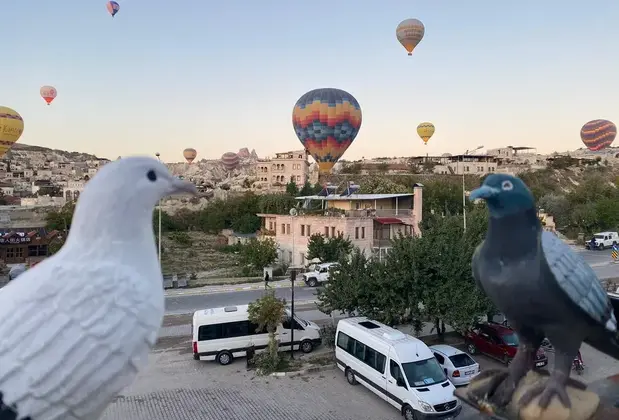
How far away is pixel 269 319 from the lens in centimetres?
1388

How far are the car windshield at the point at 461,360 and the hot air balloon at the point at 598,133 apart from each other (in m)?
58.6

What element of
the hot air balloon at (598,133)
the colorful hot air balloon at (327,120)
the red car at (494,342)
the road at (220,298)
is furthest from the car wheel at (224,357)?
the hot air balloon at (598,133)

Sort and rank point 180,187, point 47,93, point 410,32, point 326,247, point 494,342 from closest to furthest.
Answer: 1. point 180,187
2. point 494,342
3. point 326,247
4. point 410,32
5. point 47,93

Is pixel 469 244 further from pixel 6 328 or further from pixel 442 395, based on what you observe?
pixel 6 328

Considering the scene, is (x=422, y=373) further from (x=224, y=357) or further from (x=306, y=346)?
(x=224, y=357)

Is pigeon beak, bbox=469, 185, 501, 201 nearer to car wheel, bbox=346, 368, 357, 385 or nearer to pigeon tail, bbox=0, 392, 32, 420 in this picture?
pigeon tail, bbox=0, 392, 32, 420

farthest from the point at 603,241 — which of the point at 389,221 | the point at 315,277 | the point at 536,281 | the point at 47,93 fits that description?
the point at 47,93

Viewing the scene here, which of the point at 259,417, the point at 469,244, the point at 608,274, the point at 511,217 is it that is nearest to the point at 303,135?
the point at 608,274

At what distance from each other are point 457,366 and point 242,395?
548 centimetres

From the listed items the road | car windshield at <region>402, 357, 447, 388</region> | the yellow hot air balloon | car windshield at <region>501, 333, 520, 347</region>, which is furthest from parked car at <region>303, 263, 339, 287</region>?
the yellow hot air balloon

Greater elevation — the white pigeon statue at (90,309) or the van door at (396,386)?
the white pigeon statue at (90,309)

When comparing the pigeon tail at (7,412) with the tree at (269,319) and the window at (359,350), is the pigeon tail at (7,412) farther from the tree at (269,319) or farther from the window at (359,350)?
the tree at (269,319)

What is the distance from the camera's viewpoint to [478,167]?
9125 centimetres

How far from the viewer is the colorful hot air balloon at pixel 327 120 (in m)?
35.5
